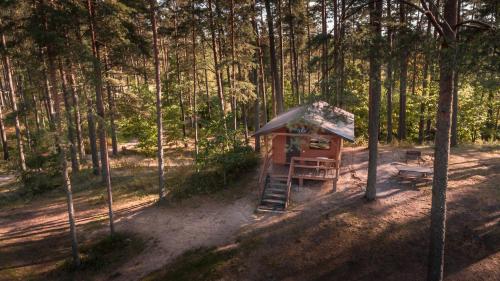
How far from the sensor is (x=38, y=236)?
46.2ft

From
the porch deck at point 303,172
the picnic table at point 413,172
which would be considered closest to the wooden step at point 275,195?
the porch deck at point 303,172

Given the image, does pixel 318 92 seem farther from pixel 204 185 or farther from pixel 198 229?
pixel 204 185

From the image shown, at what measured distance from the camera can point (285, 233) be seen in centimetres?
1202

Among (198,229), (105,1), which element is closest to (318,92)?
(198,229)

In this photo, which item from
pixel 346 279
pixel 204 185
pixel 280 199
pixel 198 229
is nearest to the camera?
pixel 346 279

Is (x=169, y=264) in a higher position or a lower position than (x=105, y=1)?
lower

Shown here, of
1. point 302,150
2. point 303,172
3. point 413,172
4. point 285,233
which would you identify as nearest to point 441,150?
point 285,233

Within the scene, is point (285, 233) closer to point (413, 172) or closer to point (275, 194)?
point (275, 194)

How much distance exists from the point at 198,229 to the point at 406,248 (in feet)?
26.0

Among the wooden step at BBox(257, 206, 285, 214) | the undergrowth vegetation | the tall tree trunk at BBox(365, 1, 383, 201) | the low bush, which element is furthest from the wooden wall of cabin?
the undergrowth vegetation

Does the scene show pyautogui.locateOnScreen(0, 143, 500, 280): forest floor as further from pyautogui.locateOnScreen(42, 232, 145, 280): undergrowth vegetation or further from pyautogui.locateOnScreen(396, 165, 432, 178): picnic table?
pyautogui.locateOnScreen(396, 165, 432, 178): picnic table

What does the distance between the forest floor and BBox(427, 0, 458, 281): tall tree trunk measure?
1069mm

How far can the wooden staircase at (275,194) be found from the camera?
14.1m

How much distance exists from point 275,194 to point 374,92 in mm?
6217
